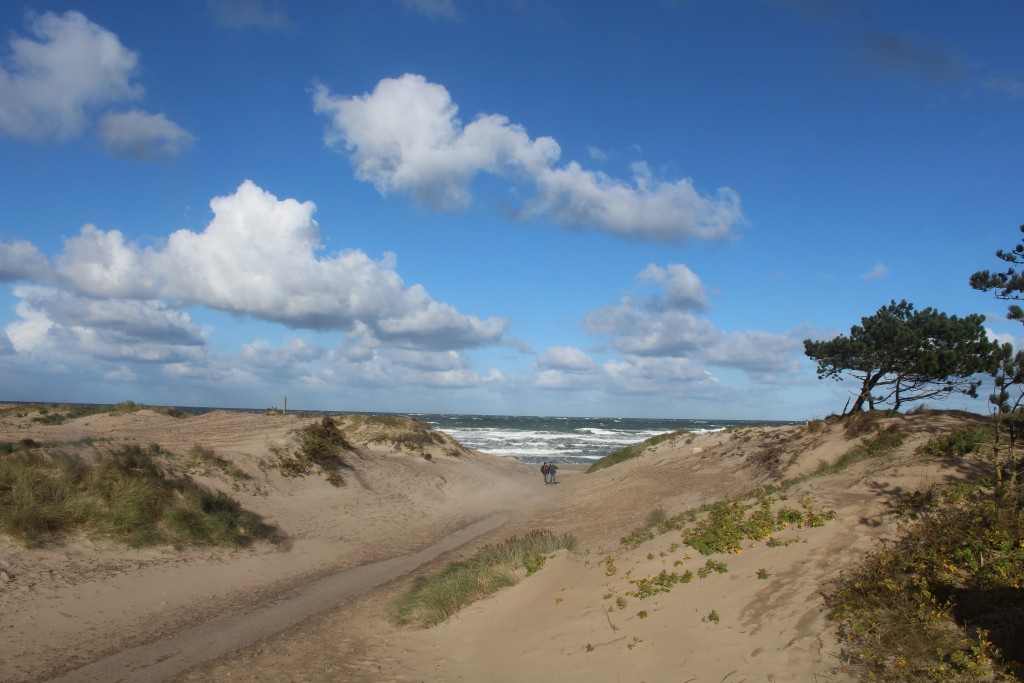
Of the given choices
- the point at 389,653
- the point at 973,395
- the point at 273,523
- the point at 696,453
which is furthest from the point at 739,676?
the point at 696,453

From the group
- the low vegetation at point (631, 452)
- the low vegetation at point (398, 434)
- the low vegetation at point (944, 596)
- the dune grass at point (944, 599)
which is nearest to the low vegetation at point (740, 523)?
the low vegetation at point (944, 596)

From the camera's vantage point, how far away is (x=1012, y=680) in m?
5.35

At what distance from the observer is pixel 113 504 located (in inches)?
607

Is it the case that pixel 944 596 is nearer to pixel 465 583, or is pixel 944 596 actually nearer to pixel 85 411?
pixel 465 583

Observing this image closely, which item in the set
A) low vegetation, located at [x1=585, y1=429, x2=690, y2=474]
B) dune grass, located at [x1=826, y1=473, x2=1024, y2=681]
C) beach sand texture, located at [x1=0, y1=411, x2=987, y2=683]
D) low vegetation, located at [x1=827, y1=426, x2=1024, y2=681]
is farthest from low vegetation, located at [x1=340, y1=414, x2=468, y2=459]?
Result: dune grass, located at [x1=826, y1=473, x2=1024, y2=681]

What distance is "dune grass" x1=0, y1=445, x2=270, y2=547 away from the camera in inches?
544

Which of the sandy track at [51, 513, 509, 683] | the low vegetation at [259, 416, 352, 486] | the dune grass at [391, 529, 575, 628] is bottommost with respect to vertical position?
the sandy track at [51, 513, 509, 683]

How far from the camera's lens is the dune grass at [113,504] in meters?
13.8

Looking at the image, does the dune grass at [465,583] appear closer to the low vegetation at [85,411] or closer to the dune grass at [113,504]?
the dune grass at [113,504]

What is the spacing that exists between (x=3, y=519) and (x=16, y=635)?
3.77 m

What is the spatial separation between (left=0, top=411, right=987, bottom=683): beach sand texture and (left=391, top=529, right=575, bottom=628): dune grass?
1.05 feet

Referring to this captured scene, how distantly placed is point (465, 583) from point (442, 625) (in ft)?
3.67

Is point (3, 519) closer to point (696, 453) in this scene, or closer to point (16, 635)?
point (16, 635)

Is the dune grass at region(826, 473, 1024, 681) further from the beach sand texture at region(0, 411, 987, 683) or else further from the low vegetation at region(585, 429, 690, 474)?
the low vegetation at region(585, 429, 690, 474)
